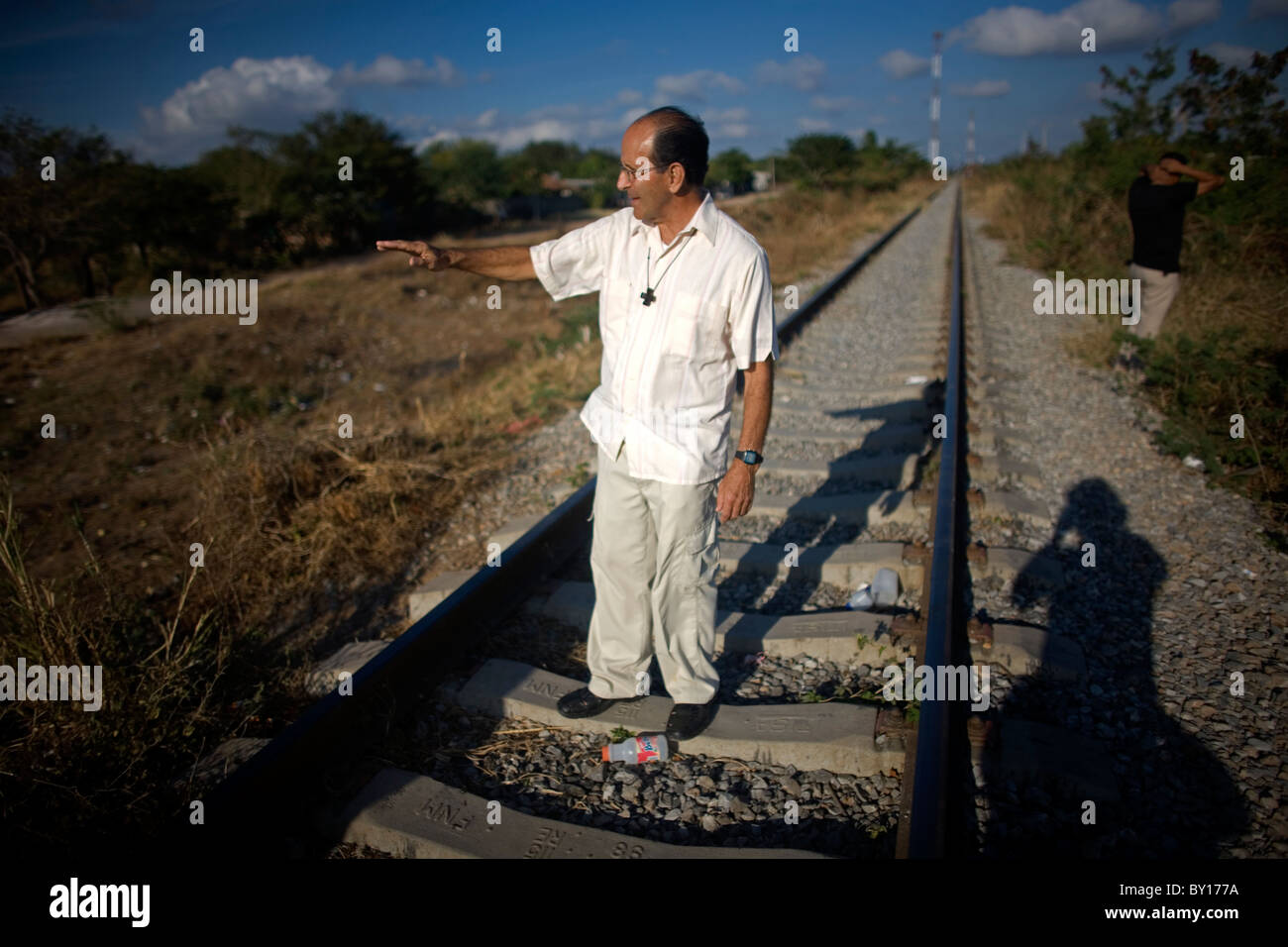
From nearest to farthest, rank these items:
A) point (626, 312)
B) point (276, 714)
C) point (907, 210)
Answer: point (626, 312)
point (276, 714)
point (907, 210)

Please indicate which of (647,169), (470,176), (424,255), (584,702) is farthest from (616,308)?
(470,176)

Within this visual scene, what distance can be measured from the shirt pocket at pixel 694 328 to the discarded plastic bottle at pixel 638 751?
1288 millimetres

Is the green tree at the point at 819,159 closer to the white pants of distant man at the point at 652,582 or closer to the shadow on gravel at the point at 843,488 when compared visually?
the shadow on gravel at the point at 843,488

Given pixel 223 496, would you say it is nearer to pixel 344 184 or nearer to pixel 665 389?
pixel 665 389

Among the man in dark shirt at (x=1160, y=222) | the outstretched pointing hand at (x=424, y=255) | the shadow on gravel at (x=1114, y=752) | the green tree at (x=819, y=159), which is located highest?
the green tree at (x=819, y=159)

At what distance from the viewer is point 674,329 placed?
7.39 ft

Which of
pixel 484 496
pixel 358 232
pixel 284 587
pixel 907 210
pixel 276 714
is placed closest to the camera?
pixel 276 714

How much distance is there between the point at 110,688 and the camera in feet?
8.70

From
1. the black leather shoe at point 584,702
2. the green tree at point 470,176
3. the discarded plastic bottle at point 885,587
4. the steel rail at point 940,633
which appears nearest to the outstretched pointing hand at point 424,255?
the black leather shoe at point 584,702

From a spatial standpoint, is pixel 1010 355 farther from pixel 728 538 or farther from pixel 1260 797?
pixel 1260 797

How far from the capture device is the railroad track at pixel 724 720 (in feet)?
7.18

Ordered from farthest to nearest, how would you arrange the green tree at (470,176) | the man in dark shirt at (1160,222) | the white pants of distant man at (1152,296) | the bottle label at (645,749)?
the green tree at (470,176), the white pants of distant man at (1152,296), the man in dark shirt at (1160,222), the bottle label at (645,749)

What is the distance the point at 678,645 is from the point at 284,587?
7.60ft
